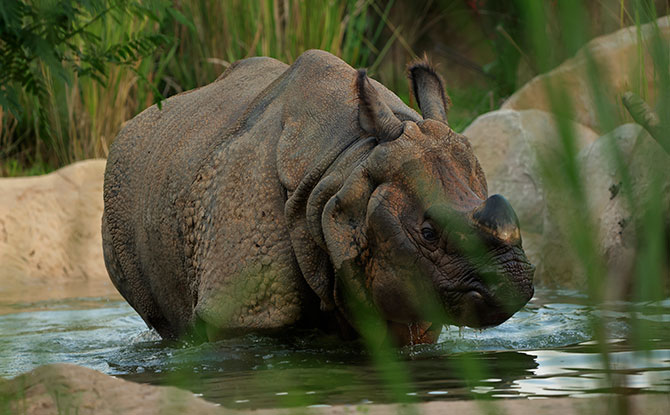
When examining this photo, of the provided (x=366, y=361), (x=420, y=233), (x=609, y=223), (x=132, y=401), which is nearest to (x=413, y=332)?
(x=366, y=361)

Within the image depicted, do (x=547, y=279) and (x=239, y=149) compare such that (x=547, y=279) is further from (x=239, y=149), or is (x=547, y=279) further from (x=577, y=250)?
(x=577, y=250)

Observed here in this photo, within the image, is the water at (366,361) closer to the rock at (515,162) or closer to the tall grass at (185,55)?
the rock at (515,162)

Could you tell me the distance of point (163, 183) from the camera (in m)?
4.99

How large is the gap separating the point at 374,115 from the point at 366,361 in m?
0.95

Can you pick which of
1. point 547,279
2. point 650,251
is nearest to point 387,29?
point 547,279

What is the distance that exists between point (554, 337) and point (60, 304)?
3897mm

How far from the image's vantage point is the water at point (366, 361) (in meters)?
3.29

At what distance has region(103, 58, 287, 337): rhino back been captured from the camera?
16.0 feet

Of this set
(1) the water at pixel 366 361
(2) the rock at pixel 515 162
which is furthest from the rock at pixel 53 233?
(2) the rock at pixel 515 162

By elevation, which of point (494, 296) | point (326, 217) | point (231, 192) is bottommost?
point (494, 296)

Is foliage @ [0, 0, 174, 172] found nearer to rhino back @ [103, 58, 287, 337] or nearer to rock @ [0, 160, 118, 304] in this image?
rhino back @ [103, 58, 287, 337]

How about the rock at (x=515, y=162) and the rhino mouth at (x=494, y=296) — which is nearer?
the rhino mouth at (x=494, y=296)

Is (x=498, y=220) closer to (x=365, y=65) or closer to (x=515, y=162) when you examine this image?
(x=515, y=162)

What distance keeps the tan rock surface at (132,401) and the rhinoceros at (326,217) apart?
2.55 ft
